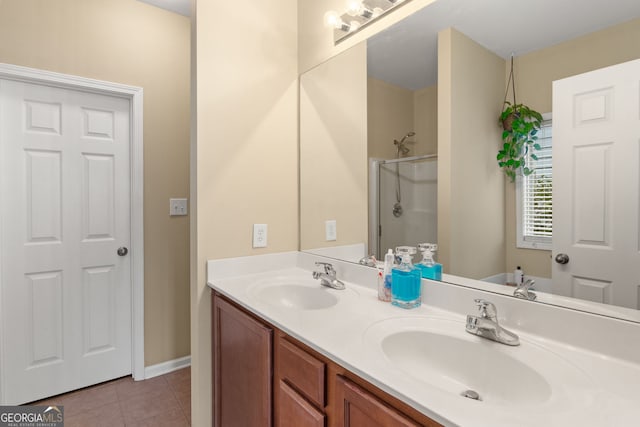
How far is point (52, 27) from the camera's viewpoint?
1.88 m

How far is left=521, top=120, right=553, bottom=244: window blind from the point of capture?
0.93 m

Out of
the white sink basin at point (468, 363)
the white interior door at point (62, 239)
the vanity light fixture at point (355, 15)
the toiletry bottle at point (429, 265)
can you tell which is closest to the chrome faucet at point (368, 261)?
the toiletry bottle at point (429, 265)

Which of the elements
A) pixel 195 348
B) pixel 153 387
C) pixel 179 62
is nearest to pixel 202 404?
pixel 195 348

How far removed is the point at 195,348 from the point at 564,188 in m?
1.59

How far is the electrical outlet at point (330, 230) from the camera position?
5.44 ft

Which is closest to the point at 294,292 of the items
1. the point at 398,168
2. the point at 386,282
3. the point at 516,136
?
the point at 386,282

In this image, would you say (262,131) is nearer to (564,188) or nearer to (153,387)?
(564,188)

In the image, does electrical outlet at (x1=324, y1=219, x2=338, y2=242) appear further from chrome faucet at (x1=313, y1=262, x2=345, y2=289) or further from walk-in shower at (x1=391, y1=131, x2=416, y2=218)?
walk-in shower at (x1=391, y1=131, x2=416, y2=218)

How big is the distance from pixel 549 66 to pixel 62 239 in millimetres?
2553

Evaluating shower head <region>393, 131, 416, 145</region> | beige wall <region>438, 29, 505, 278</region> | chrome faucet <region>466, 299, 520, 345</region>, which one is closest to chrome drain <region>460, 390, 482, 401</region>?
chrome faucet <region>466, 299, 520, 345</region>

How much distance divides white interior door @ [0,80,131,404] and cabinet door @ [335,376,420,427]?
1976 millimetres

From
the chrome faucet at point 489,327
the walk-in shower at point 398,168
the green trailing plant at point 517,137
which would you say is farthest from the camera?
the walk-in shower at point 398,168

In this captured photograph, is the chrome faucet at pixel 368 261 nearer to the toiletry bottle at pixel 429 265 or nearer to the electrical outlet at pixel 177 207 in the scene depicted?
the toiletry bottle at pixel 429 265

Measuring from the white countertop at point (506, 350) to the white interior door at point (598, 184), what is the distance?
0.36 ft
